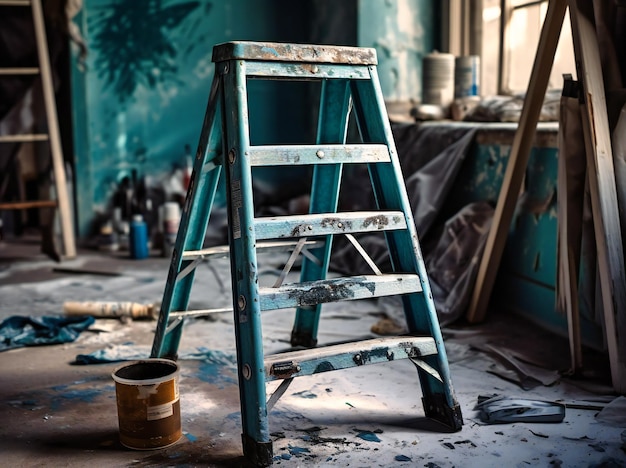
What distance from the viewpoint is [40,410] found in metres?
2.15

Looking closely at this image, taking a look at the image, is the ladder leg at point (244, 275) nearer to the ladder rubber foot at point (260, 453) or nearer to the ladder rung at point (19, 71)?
the ladder rubber foot at point (260, 453)

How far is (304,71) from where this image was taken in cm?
→ 192

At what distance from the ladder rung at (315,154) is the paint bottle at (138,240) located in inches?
102

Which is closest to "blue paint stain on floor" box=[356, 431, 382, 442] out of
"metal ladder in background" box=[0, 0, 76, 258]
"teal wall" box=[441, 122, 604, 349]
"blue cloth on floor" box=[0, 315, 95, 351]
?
"teal wall" box=[441, 122, 604, 349]

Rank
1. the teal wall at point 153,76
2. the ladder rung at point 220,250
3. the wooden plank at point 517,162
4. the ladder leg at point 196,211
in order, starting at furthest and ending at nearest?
1. the teal wall at point 153,76
2. the wooden plank at point 517,162
3. the ladder rung at point 220,250
4. the ladder leg at point 196,211

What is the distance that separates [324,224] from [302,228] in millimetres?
64

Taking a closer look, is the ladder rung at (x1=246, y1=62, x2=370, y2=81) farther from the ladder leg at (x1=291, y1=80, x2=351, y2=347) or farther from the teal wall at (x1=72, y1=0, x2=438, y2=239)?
the teal wall at (x1=72, y1=0, x2=438, y2=239)

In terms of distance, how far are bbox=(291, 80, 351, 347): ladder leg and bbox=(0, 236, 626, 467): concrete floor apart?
0.15 m

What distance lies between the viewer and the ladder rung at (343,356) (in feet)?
5.86

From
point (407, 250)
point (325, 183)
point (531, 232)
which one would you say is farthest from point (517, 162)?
point (407, 250)

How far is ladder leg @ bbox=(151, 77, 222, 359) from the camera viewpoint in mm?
2107

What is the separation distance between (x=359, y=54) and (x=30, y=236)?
12.3 feet

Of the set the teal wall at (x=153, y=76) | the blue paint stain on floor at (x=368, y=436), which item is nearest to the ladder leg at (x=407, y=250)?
the blue paint stain on floor at (x=368, y=436)

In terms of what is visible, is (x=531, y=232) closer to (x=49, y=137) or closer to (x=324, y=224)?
(x=324, y=224)
